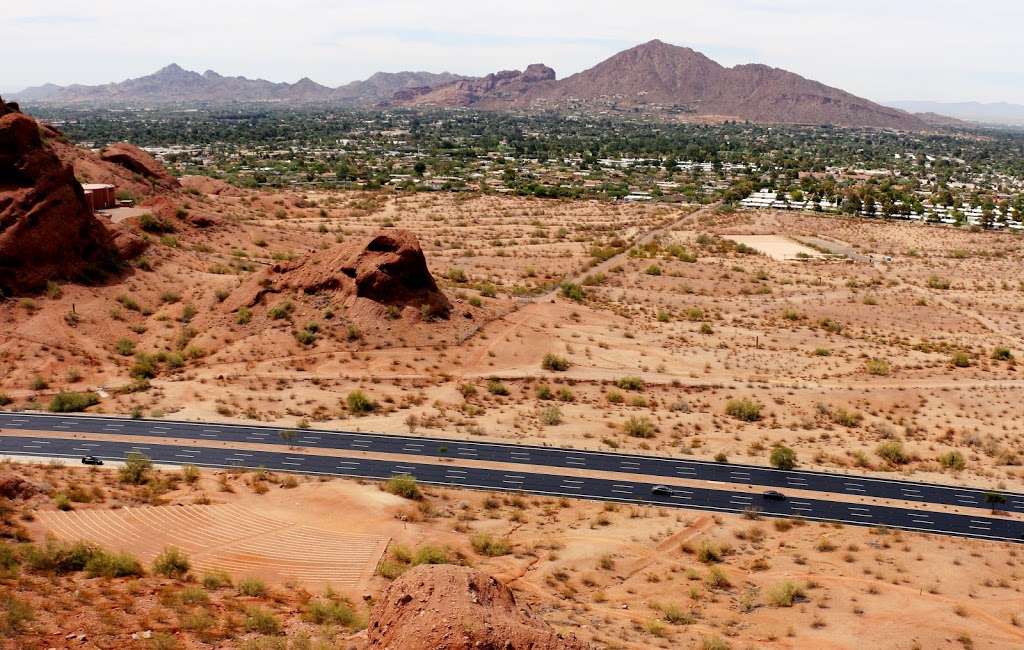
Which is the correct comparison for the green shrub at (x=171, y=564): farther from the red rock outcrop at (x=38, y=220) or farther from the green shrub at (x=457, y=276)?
the green shrub at (x=457, y=276)

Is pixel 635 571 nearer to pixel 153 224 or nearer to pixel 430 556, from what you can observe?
pixel 430 556

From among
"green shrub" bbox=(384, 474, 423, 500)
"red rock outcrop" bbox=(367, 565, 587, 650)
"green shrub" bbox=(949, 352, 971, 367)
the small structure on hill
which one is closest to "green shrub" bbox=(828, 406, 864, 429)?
"green shrub" bbox=(949, 352, 971, 367)

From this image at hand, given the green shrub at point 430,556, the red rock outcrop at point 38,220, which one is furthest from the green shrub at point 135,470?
the red rock outcrop at point 38,220

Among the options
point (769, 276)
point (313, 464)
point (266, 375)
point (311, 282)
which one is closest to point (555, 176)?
point (769, 276)

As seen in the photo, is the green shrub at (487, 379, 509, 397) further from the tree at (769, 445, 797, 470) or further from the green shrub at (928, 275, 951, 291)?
the green shrub at (928, 275, 951, 291)

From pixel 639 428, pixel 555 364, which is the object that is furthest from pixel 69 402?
pixel 639 428

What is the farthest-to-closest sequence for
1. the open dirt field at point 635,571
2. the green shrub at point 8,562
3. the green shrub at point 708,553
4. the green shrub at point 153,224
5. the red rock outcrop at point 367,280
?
the green shrub at point 153,224 < the red rock outcrop at point 367,280 < the green shrub at point 708,553 < the open dirt field at point 635,571 < the green shrub at point 8,562

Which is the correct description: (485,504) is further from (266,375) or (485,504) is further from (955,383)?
(955,383)
